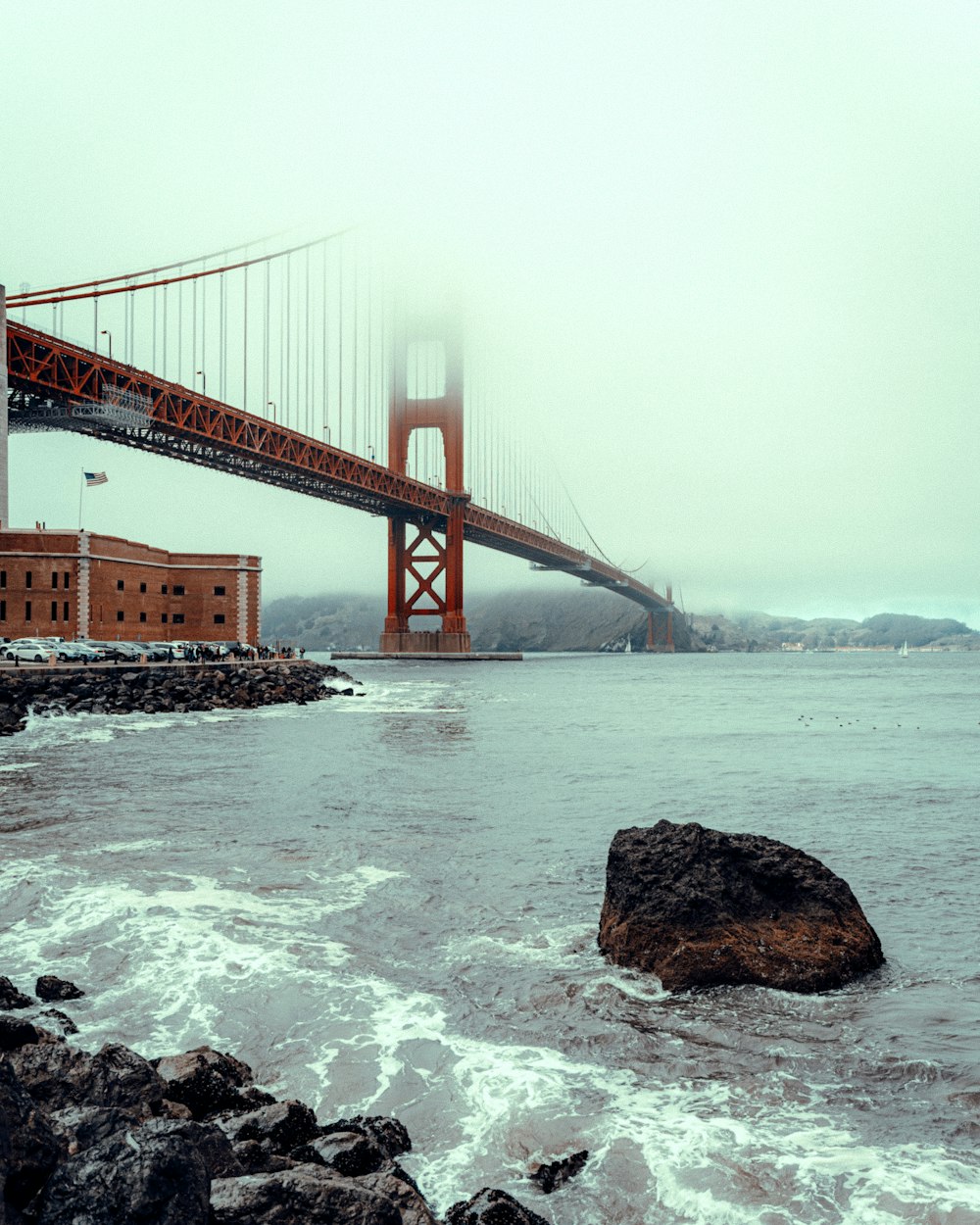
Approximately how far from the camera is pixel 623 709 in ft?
95.1

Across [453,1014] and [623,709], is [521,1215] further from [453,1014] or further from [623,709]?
[623,709]

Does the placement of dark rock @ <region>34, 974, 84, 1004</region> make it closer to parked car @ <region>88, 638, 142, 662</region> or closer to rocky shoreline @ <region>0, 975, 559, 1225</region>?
rocky shoreline @ <region>0, 975, 559, 1225</region>

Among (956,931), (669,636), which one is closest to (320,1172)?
(956,931)

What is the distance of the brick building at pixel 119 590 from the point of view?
129 feet

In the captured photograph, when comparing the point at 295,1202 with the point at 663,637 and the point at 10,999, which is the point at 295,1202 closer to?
the point at 10,999

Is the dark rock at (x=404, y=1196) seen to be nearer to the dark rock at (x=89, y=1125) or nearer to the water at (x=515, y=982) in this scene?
the water at (x=515, y=982)

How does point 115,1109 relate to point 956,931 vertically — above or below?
→ above

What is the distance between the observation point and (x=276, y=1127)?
297cm

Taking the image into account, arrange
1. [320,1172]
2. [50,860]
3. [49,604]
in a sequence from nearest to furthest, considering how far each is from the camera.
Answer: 1. [320,1172]
2. [50,860]
3. [49,604]

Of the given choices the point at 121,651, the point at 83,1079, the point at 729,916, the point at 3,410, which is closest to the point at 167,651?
the point at 121,651

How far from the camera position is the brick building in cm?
3925

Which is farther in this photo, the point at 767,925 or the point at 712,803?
the point at 712,803

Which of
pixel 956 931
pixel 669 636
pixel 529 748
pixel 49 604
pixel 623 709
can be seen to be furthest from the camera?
pixel 669 636

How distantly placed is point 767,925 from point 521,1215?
2713 millimetres
